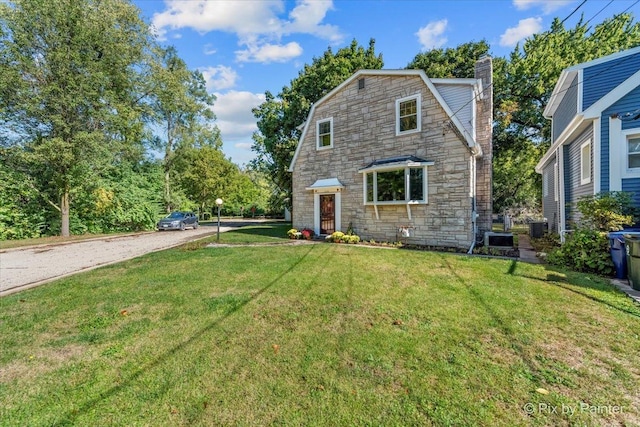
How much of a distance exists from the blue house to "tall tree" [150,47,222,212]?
905 inches

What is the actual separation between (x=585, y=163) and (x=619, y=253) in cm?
429

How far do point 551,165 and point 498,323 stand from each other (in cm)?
1445

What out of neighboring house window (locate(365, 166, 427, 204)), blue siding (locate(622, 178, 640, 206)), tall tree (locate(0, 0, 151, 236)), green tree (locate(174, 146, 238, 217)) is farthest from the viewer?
green tree (locate(174, 146, 238, 217))

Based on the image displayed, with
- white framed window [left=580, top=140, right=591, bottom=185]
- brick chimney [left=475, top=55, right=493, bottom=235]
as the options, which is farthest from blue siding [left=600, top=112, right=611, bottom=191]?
brick chimney [left=475, top=55, right=493, bottom=235]

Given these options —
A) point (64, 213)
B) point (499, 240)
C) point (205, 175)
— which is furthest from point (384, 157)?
point (205, 175)

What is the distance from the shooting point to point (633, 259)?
5332 millimetres

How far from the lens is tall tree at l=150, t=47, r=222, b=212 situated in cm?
2242

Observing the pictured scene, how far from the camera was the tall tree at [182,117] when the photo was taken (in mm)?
22425

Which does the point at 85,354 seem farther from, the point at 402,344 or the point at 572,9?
the point at 572,9

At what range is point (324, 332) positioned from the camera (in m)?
3.67

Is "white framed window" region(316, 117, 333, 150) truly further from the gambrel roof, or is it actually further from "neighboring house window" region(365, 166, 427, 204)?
the gambrel roof

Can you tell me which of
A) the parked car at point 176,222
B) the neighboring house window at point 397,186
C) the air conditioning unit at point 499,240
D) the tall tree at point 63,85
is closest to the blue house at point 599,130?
the air conditioning unit at point 499,240

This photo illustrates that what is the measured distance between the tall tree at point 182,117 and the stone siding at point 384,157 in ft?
46.8

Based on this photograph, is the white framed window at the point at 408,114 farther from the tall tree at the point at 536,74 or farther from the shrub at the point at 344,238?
the tall tree at the point at 536,74
